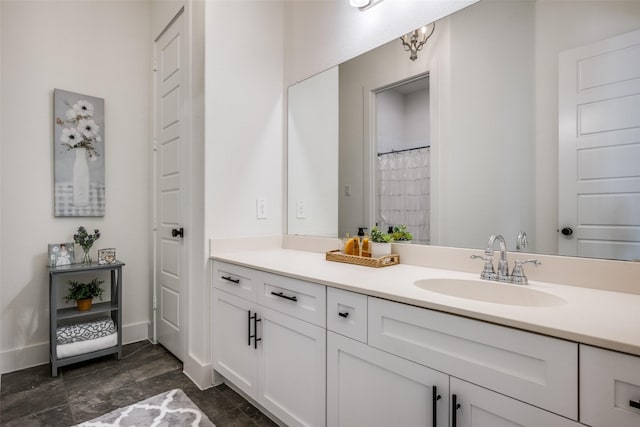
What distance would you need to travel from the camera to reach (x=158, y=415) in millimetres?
1721

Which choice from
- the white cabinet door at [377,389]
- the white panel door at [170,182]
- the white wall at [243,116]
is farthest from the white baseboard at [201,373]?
the white cabinet door at [377,389]

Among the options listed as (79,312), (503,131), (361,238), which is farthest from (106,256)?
(503,131)

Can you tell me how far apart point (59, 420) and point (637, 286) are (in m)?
2.52

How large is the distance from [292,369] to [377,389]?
18.1 inches

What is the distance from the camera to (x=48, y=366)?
226cm

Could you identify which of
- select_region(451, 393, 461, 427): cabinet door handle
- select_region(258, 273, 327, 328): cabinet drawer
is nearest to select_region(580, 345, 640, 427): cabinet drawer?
select_region(451, 393, 461, 427): cabinet door handle

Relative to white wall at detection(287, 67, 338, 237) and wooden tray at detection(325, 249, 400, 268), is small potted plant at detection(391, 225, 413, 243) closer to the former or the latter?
wooden tray at detection(325, 249, 400, 268)

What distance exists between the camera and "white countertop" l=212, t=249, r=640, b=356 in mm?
738

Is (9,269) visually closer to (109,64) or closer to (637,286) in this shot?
(109,64)

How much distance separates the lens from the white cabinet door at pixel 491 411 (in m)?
0.79

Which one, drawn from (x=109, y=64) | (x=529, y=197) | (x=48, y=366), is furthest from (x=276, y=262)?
(x=109, y=64)

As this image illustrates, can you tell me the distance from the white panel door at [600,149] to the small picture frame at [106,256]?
263 centimetres

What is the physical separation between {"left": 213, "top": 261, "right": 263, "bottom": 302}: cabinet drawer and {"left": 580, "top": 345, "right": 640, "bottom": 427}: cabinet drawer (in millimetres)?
1263

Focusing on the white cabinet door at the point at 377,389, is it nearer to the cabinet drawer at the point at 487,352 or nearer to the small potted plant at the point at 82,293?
the cabinet drawer at the point at 487,352
